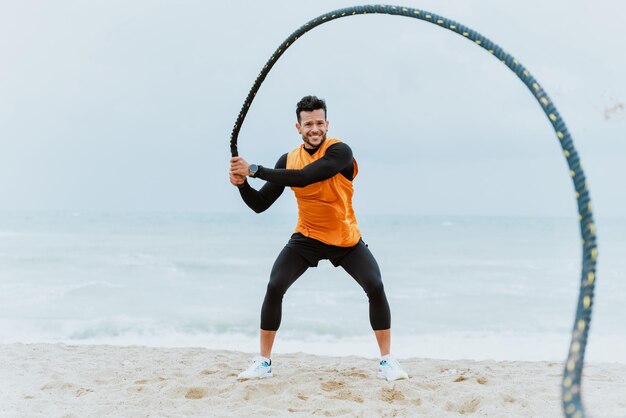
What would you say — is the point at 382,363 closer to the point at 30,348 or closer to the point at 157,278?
the point at 30,348

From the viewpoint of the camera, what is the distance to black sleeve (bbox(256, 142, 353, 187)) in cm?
354

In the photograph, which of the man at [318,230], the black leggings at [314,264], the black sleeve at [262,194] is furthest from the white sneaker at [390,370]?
the black sleeve at [262,194]

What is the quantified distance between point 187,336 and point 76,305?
3255 millimetres

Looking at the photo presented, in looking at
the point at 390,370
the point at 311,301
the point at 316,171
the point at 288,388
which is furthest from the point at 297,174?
the point at 311,301

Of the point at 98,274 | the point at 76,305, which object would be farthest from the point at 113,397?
the point at 98,274

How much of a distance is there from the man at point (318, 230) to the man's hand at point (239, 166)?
0.13 ft

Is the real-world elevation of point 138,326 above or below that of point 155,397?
below

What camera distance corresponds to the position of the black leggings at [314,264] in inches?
153

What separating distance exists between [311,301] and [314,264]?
768 centimetres

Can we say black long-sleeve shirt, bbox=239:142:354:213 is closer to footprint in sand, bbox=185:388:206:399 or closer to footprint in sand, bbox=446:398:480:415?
footprint in sand, bbox=185:388:206:399

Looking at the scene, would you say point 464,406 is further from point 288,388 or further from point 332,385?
point 288,388

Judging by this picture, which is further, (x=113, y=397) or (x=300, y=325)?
(x=300, y=325)

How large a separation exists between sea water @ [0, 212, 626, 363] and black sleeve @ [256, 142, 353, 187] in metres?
3.88

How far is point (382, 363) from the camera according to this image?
4.05m
